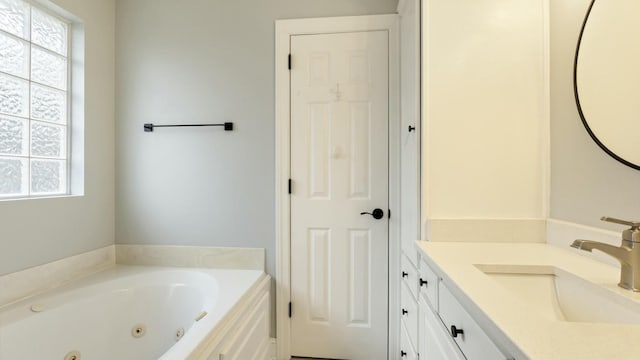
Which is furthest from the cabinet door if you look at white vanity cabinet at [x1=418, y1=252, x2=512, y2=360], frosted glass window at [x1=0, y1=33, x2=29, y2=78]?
frosted glass window at [x1=0, y1=33, x2=29, y2=78]

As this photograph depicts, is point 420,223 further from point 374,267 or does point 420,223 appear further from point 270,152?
point 270,152

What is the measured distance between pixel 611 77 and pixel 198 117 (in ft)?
6.82

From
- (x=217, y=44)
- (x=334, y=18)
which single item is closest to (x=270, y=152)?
(x=217, y=44)

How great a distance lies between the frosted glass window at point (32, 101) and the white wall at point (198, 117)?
0.31 meters

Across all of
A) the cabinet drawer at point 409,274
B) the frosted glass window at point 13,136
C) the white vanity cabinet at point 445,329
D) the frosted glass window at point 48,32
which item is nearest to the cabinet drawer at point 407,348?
the white vanity cabinet at point 445,329

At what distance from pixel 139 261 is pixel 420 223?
1.90 meters

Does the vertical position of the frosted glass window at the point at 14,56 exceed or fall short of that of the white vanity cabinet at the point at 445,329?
it exceeds it

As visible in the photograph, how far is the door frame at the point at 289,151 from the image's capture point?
1.77 meters

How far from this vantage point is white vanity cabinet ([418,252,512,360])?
2.11 feet

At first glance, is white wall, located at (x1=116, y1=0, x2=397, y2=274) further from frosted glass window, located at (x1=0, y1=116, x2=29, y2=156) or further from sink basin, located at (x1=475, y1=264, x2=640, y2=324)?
sink basin, located at (x1=475, y1=264, x2=640, y2=324)

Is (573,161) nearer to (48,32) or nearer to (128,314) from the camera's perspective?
(128,314)

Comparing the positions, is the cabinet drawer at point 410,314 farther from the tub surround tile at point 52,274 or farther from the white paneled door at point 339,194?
the tub surround tile at point 52,274

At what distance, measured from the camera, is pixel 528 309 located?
596 mm

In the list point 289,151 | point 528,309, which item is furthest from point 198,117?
point 528,309
